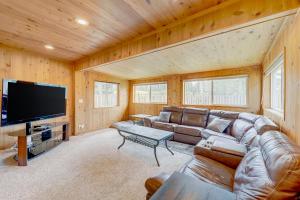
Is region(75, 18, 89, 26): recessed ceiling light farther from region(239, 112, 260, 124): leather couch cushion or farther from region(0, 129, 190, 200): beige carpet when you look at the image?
region(239, 112, 260, 124): leather couch cushion

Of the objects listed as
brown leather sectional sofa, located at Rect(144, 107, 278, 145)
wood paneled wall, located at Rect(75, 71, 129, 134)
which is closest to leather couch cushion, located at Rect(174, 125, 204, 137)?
brown leather sectional sofa, located at Rect(144, 107, 278, 145)

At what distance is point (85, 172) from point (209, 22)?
115 inches

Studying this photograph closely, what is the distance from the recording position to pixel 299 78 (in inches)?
56.6

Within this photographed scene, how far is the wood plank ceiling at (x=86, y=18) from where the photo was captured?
5.51 feet

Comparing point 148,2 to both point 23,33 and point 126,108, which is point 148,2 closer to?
point 23,33

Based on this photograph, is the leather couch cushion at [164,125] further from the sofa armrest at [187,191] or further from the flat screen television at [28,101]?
the sofa armrest at [187,191]

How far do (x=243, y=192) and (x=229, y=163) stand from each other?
31.4 inches

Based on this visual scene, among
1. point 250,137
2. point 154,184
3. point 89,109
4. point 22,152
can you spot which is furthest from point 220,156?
point 89,109

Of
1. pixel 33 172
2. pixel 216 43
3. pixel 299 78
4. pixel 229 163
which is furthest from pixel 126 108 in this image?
pixel 299 78

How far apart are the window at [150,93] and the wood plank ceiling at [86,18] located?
11.1 feet

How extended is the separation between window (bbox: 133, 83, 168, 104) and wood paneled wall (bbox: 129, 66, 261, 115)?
205 millimetres

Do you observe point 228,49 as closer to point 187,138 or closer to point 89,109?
point 187,138

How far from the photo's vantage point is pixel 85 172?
2.27 m

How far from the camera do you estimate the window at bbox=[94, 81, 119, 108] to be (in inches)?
208
